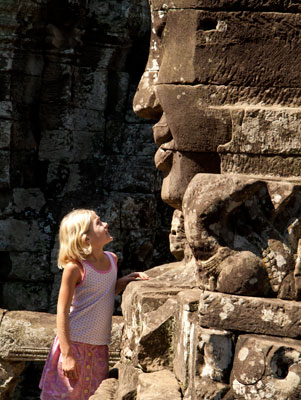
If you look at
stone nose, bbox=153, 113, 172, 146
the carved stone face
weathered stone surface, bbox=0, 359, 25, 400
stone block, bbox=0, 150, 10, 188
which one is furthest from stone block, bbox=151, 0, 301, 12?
stone block, bbox=0, 150, 10, 188

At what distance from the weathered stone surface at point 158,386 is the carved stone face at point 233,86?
3.12 feet

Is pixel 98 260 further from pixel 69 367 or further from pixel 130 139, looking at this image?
pixel 130 139

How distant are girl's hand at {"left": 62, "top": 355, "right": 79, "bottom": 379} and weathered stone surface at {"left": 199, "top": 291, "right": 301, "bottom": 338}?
2.95 feet

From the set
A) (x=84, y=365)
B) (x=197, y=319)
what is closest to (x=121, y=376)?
(x=84, y=365)

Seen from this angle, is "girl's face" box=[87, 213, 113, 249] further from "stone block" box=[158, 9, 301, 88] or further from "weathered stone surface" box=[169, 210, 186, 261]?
"stone block" box=[158, 9, 301, 88]

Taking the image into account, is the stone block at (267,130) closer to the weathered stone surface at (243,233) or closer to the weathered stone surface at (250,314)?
the weathered stone surface at (243,233)

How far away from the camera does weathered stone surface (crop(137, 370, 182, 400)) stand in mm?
3541

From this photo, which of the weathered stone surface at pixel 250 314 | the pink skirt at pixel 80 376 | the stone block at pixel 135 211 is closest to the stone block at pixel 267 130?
the weathered stone surface at pixel 250 314

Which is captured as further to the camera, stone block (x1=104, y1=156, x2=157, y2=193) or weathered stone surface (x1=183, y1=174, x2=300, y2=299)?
stone block (x1=104, y1=156, x2=157, y2=193)

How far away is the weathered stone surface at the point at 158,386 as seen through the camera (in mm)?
3541

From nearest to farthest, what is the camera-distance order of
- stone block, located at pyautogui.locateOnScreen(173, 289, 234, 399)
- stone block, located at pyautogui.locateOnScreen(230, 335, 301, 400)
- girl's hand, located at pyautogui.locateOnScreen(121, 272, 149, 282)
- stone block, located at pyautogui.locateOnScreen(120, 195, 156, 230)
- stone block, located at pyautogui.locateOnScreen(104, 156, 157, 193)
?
stone block, located at pyautogui.locateOnScreen(230, 335, 301, 400) → stone block, located at pyautogui.locateOnScreen(173, 289, 234, 399) → girl's hand, located at pyautogui.locateOnScreen(121, 272, 149, 282) → stone block, located at pyautogui.locateOnScreen(120, 195, 156, 230) → stone block, located at pyautogui.locateOnScreen(104, 156, 157, 193)

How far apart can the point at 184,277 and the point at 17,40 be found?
18.0 ft

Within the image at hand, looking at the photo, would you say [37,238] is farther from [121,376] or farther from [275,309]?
[275,309]

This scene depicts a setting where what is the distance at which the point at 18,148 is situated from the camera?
30.8 ft
